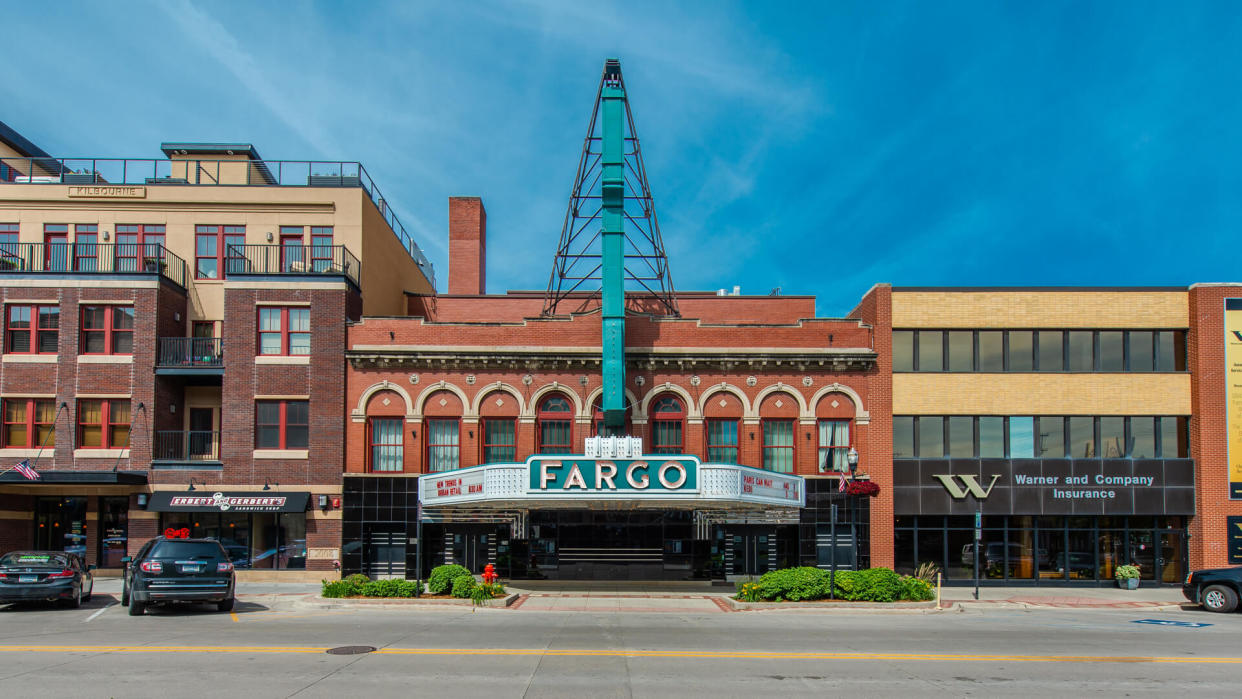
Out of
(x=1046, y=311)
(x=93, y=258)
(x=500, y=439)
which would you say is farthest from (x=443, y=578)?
(x=1046, y=311)

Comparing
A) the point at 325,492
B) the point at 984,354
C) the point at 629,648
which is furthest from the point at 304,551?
the point at 984,354

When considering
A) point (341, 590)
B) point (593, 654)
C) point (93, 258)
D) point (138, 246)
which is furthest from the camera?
point (93, 258)

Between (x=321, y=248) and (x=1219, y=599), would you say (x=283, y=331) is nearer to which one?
(x=321, y=248)

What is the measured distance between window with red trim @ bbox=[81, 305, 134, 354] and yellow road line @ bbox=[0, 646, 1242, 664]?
60.6 ft

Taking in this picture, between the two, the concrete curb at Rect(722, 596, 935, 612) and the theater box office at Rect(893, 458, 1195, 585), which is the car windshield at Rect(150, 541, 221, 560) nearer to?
the concrete curb at Rect(722, 596, 935, 612)

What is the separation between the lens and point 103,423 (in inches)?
1246

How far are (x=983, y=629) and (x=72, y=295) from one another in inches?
1224

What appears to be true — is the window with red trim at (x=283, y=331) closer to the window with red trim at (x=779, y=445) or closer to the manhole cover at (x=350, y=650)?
the window with red trim at (x=779, y=445)

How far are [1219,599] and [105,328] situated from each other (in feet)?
120

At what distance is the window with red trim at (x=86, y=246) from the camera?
34.1 m

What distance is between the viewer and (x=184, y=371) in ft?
104

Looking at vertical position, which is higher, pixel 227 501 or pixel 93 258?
pixel 93 258

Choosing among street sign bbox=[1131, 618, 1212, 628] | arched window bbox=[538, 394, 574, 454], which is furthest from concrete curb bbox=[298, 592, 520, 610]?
street sign bbox=[1131, 618, 1212, 628]

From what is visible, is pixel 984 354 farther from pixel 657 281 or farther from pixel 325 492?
pixel 325 492
